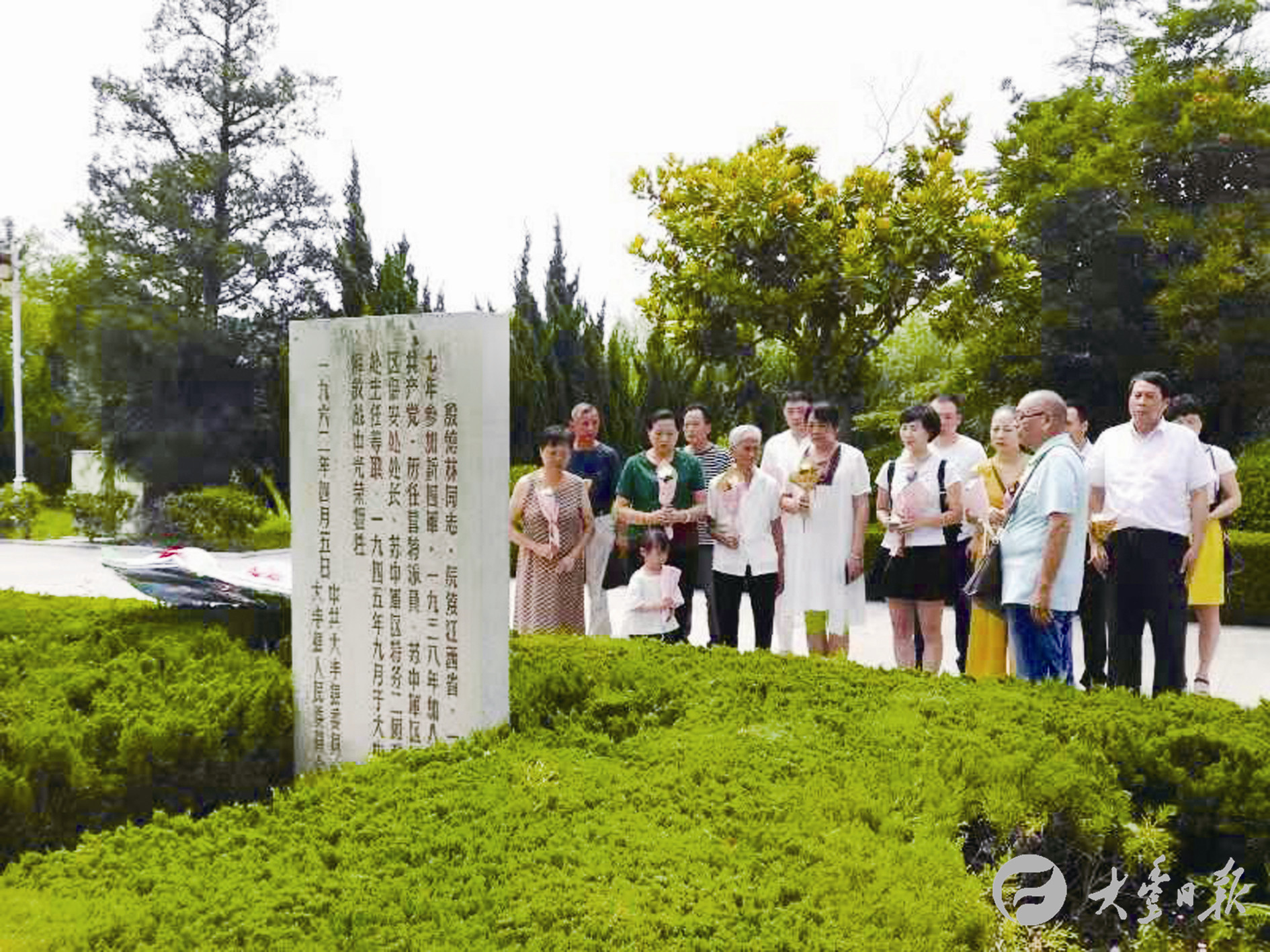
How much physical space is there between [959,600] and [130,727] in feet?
14.4

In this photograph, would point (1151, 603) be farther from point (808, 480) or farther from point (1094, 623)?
point (808, 480)

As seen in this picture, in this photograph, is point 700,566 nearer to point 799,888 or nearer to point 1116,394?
point 799,888

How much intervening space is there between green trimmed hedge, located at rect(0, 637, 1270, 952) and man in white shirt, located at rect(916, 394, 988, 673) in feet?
6.93

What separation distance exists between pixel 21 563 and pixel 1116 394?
15462 mm

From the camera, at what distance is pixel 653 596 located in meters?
5.75

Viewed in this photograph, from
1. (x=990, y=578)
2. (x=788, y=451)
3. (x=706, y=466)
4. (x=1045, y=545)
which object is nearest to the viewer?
(x=1045, y=545)

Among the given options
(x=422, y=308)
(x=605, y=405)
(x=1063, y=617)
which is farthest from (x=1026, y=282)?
(x=1063, y=617)

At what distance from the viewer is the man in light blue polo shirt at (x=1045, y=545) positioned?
4402mm

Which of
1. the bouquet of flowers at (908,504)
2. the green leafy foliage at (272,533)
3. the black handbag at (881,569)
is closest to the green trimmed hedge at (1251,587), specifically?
the black handbag at (881,569)

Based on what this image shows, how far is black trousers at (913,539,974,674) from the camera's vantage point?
20.0 ft

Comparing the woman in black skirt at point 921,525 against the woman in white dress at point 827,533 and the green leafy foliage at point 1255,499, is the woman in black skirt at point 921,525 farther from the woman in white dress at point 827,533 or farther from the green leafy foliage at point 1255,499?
the green leafy foliage at point 1255,499

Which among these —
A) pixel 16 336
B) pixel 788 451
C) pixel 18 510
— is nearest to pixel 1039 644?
pixel 788 451

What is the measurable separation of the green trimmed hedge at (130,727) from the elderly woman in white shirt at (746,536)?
2589 millimetres

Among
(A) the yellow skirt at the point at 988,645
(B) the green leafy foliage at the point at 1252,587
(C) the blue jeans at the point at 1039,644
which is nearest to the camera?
(C) the blue jeans at the point at 1039,644
